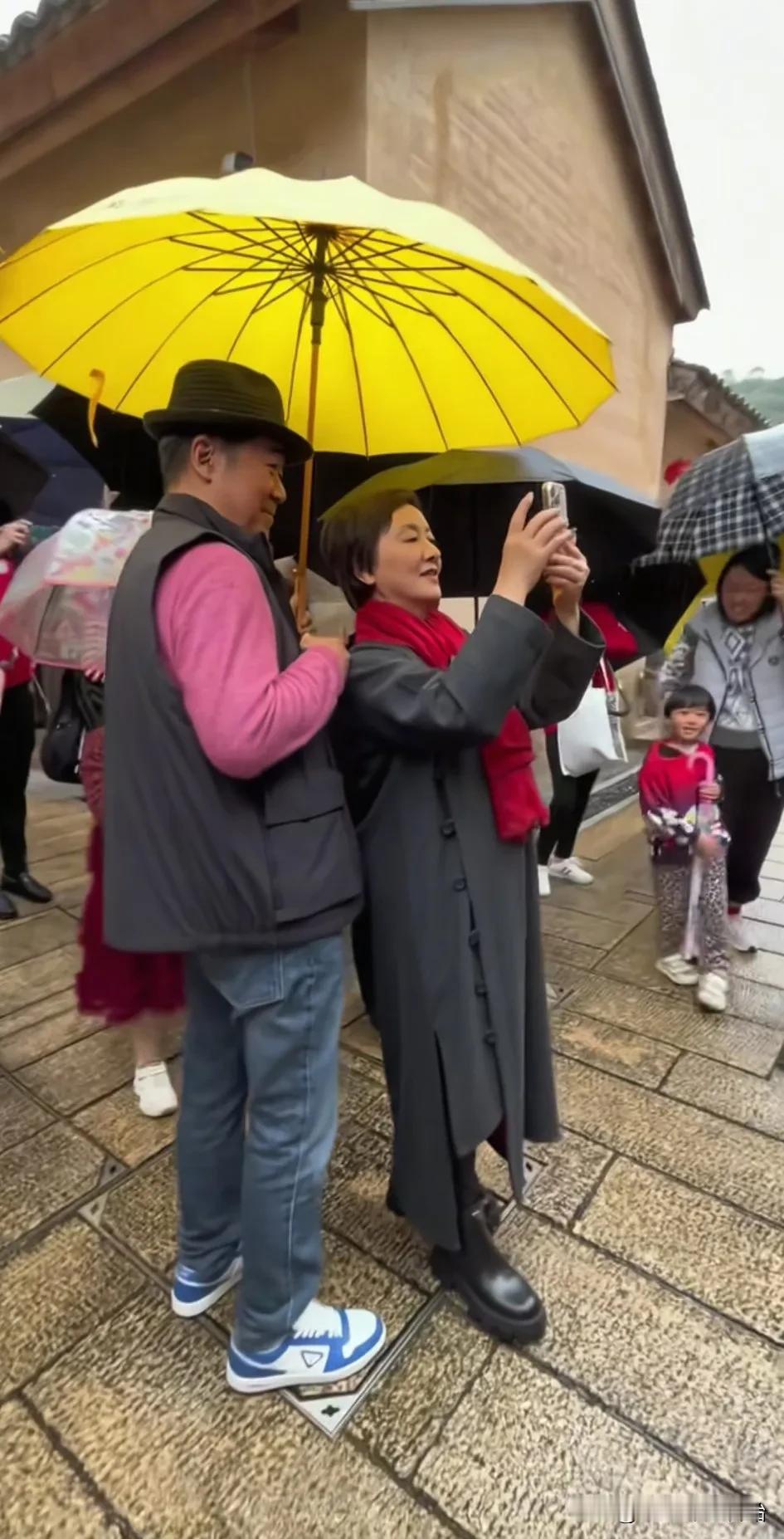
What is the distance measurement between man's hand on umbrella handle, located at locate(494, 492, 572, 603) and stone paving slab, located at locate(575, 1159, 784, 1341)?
1.67 meters

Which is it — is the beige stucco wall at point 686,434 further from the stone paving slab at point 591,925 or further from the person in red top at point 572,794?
the stone paving slab at point 591,925

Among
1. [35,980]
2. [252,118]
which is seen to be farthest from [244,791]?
[252,118]

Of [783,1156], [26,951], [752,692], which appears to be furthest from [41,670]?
[783,1156]

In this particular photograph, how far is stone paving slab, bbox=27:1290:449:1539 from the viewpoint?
140 cm

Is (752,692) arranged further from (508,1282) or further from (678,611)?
(508,1282)

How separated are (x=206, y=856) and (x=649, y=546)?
9.46ft

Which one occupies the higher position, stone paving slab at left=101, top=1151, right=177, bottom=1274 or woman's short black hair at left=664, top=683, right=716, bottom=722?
woman's short black hair at left=664, top=683, right=716, bottom=722

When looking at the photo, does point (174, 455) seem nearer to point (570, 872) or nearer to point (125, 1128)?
point (125, 1128)

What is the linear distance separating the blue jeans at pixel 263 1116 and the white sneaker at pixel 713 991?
6.96 ft

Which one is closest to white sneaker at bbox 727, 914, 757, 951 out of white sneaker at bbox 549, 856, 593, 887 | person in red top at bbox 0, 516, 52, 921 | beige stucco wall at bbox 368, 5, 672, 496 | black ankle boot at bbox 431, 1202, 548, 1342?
white sneaker at bbox 549, 856, 593, 887

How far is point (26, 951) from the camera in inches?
142

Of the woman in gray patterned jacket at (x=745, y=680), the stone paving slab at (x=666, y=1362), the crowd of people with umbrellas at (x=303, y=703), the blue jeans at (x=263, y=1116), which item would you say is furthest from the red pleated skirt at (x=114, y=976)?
the woman in gray patterned jacket at (x=745, y=680)

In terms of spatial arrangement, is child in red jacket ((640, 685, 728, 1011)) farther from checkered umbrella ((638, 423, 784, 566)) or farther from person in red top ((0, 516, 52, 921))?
person in red top ((0, 516, 52, 921))

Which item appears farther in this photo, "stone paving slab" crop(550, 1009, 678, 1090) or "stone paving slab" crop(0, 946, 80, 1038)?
"stone paving slab" crop(0, 946, 80, 1038)
